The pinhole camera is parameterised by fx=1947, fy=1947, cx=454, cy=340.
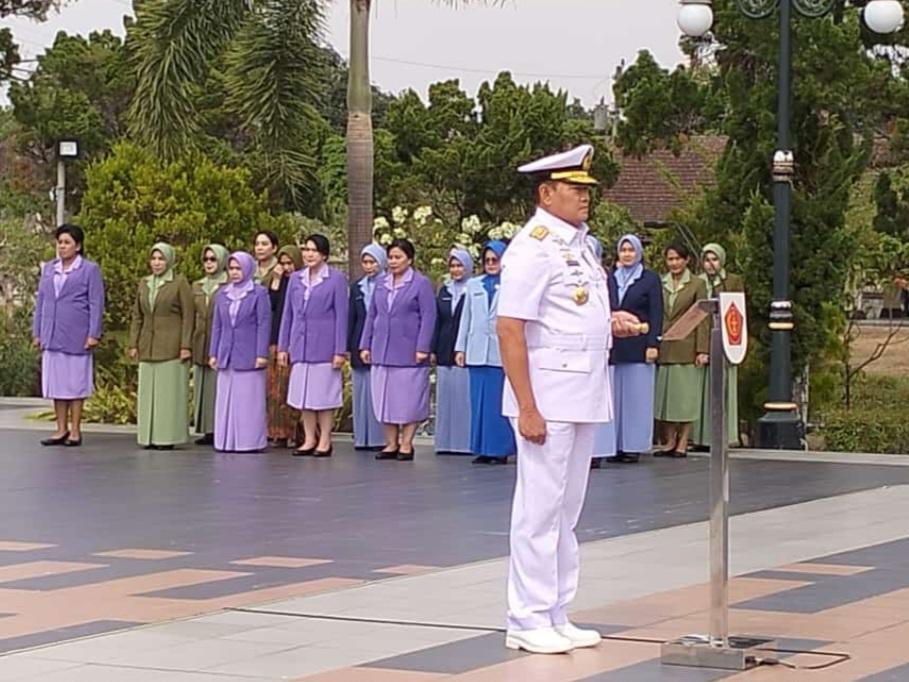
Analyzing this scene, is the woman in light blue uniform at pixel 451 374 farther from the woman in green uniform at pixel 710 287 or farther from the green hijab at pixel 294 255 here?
the woman in green uniform at pixel 710 287

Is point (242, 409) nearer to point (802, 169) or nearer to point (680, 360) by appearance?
point (680, 360)

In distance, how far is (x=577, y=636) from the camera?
859cm

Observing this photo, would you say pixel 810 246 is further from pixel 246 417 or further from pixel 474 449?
pixel 246 417

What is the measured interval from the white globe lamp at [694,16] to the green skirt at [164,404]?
5.90 meters

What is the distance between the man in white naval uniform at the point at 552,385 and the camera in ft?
27.7

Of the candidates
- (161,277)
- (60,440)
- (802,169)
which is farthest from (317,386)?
(802,169)

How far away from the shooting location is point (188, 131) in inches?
951

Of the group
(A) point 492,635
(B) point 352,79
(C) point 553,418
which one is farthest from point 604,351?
(B) point 352,79

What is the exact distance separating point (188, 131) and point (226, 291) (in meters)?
6.34

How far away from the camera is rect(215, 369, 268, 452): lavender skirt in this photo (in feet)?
60.3

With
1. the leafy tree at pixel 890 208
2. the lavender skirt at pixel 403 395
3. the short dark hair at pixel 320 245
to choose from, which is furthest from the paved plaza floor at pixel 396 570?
the leafy tree at pixel 890 208

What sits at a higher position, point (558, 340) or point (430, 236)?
point (430, 236)

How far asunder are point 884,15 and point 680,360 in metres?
3.95

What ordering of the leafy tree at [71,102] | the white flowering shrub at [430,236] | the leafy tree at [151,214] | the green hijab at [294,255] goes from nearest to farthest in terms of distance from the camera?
the green hijab at [294,255] → the leafy tree at [151,214] → the white flowering shrub at [430,236] → the leafy tree at [71,102]
